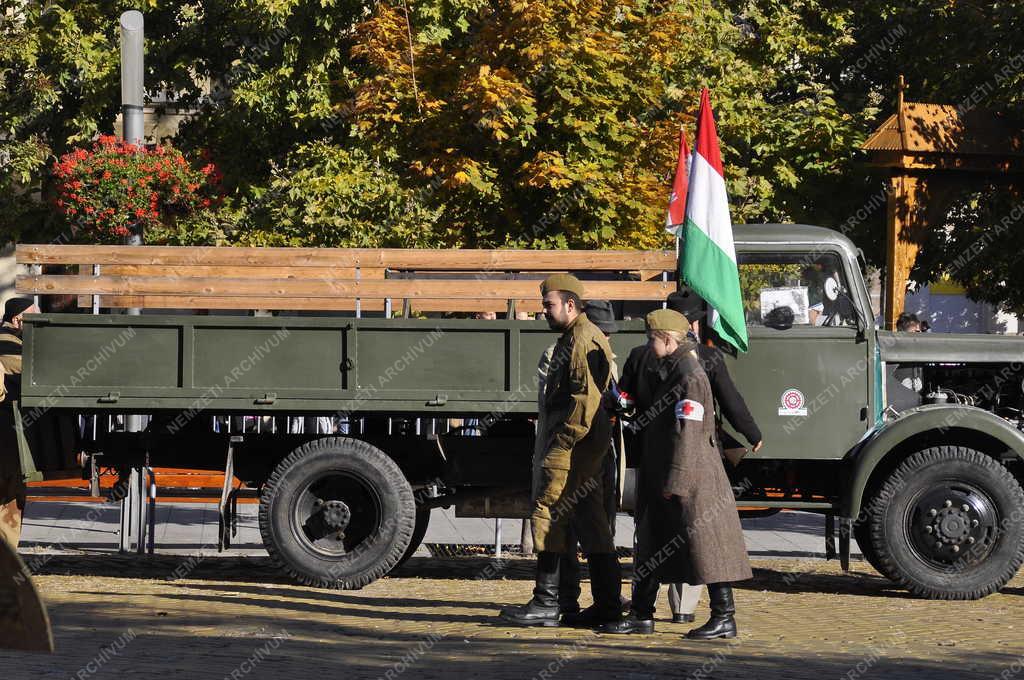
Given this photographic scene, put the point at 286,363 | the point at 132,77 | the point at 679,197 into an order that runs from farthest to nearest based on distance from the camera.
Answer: the point at 132,77 → the point at 679,197 → the point at 286,363

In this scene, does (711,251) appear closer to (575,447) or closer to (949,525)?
(575,447)

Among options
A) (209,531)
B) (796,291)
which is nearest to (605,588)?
(796,291)

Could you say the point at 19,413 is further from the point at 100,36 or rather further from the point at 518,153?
the point at 100,36

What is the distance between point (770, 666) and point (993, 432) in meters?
3.22

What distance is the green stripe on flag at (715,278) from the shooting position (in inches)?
370

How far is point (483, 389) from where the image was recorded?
9727 millimetres

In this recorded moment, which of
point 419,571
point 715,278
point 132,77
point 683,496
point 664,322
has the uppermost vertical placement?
point 132,77

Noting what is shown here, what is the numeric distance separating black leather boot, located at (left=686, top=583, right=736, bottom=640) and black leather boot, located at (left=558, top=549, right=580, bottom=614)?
2.67 ft

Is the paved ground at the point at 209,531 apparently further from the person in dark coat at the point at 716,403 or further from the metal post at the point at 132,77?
the person in dark coat at the point at 716,403

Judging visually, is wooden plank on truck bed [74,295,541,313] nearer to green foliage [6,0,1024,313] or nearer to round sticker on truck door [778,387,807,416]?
round sticker on truck door [778,387,807,416]

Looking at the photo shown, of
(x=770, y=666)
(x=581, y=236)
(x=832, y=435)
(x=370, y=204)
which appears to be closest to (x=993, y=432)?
(x=832, y=435)

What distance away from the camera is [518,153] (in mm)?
13812

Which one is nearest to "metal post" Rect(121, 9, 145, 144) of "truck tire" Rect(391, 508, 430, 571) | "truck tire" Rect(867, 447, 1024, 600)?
"truck tire" Rect(391, 508, 430, 571)

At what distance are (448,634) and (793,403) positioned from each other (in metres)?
3.01
